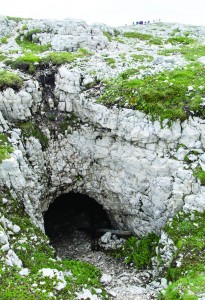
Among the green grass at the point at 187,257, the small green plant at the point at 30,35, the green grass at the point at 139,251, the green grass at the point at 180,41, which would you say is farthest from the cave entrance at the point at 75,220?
the green grass at the point at 180,41

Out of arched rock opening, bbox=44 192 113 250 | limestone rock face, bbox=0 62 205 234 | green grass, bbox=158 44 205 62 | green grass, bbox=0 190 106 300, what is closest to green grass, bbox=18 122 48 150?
limestone rock face, bbox=0 62 205 234

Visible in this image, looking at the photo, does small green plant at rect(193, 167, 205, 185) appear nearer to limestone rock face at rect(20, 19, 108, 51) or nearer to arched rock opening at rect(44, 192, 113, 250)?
arched rock opening at rect(44, 192, 113, 250)

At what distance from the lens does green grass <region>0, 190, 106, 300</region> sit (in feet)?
38.6

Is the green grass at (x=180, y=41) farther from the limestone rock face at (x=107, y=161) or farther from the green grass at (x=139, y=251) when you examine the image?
the green grass at (x=139, y=251)

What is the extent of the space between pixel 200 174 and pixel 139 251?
5.92 metres

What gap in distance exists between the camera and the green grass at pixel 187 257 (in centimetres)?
1217

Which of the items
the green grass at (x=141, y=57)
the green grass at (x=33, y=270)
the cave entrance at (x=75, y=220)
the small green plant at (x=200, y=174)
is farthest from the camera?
the green grass at (x=141, y=57)

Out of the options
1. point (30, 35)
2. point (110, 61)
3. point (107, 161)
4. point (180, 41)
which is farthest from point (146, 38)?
point (107, 161)

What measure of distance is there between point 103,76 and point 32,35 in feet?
44.7

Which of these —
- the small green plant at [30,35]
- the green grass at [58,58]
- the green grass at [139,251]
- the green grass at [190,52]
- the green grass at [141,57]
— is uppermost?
the small green plant at [30,35]

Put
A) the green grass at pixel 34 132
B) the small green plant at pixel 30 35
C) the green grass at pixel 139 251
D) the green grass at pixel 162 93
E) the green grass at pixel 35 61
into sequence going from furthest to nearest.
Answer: the small green plant at pixel 30 35
the green grass at pixel 35 61
the green grass at pixel 34 132
the green grass at pixel 162 93
the green grass at pixel 139 251

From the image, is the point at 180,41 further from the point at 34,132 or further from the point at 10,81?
the point at 34,132

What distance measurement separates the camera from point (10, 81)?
63.6ft

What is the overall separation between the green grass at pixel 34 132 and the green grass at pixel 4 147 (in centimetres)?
166
